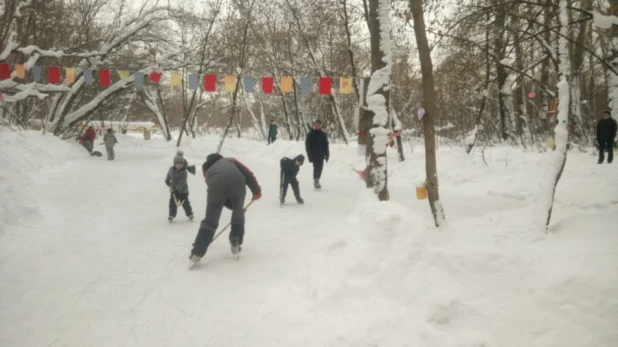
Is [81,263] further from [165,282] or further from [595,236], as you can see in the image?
[595,236]

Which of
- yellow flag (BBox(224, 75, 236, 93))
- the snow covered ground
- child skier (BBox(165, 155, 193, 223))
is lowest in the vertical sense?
the snow covered ground

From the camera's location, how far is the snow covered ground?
314cm

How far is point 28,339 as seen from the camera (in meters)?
3.33

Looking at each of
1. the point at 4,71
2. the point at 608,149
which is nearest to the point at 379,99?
the point at 608,149

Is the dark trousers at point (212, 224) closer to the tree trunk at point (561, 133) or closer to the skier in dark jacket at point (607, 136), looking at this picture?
the tree trunk at point (561, 133)

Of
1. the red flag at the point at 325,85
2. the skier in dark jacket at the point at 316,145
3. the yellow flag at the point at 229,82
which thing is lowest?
the skier in dark jacket at the point at 316,145

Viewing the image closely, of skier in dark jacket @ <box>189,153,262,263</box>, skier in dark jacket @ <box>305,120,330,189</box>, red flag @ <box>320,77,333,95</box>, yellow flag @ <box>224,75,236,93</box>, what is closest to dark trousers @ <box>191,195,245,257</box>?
skier in dark jacket @ <box>189,153,262,263</box>

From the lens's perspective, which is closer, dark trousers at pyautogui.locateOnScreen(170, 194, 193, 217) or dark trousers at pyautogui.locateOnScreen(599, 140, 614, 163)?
dark trousers at pyautogui.locateOnScreen(170, 194, 193, 217)

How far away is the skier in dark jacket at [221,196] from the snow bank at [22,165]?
3.40 metres

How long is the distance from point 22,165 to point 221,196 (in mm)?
8271

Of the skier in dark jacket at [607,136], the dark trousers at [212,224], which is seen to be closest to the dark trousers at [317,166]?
the dark trousers at [212,224]

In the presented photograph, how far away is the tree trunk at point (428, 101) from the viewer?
15.4ft

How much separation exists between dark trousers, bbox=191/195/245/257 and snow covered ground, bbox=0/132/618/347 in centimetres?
31

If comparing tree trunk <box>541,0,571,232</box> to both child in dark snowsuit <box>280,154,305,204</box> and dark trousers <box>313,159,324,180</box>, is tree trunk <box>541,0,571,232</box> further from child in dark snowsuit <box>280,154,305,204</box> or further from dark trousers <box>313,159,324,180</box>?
dark trousers <box>313,159,324,180</box>
